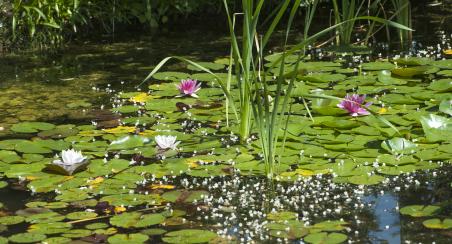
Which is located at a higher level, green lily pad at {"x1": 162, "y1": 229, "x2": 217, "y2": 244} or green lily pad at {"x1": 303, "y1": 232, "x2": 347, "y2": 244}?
green lily pad at {"x1": 162, "y1": 229, "x2": 217, "y2": 244}

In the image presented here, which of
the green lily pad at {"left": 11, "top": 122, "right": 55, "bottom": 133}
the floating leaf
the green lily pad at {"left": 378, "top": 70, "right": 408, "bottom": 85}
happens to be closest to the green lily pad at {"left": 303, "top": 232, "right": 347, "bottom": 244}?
the floating leaf

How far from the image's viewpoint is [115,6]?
21.6 ft

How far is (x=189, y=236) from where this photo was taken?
2816 millimetres

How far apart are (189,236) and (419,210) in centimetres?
78

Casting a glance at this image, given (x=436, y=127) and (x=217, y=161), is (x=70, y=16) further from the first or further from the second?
(x=436, y=127)

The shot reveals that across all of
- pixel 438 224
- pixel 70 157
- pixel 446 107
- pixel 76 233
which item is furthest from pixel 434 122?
pixel 76 233

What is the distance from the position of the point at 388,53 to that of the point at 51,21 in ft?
7.42

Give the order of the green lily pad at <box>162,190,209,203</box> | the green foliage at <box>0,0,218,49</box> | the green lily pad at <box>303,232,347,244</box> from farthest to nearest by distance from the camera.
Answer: the green foliage at <box>0,0,218,49</box>, the green lily pad at <box>162,190,209,203</box>, the green lily pad at <box>303,232,347,244</box>

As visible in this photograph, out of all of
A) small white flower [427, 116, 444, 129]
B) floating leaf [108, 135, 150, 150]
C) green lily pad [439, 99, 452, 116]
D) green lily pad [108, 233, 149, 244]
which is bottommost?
green lily pad [108, 233, 149, 244]

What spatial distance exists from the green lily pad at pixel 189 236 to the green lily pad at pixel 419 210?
0.65 m

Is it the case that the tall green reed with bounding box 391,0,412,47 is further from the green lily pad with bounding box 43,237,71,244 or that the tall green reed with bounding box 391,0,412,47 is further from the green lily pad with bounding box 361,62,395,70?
the green lily pad with bounding box 43,237,71,244

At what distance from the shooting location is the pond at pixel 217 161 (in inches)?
115

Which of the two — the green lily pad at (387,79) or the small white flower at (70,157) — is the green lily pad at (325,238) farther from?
the green lily pad at (387,79)

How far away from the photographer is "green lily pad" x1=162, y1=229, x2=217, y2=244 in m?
2.78
